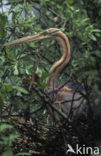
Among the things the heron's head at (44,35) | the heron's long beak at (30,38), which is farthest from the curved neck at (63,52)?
the heron's long beak at (30,38)

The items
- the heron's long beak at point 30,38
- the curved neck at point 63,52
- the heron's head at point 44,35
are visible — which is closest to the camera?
the heron's long beak at point 30,38

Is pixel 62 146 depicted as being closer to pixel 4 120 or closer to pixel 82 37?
pixel 4 120

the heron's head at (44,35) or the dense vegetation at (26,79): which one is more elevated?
the heron's head at (44,35)

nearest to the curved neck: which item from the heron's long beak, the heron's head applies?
the heron's head

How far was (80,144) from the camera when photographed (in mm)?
1953

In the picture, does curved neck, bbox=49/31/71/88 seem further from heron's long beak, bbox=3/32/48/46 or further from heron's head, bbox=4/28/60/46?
heron's long beak, bbox=3/32/48/46

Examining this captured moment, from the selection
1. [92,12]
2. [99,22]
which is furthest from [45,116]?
[92,12]

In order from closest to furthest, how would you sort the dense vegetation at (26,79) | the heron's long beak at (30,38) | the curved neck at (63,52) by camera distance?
the dense vegetation at (26,79), the heron's long beak at (30,38), the curved neck at (63,52)

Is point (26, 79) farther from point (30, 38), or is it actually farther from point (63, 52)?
point (63, 52)

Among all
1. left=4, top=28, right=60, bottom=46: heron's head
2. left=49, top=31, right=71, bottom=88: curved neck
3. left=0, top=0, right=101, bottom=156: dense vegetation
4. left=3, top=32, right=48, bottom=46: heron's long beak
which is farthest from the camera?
left=49, top=31, right=71, bottom=88: curved neck

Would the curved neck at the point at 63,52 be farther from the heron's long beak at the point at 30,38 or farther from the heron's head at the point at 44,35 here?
the heron's long beak at the point at 30,38

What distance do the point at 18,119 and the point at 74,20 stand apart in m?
1.54

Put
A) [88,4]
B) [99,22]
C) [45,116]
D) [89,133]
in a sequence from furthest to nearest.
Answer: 1. [88,4]
2. [99,22]
3. [45,116]
4. [89,133]

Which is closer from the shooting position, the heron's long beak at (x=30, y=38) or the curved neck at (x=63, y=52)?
the heron's long beak at (x=30, y=38)
